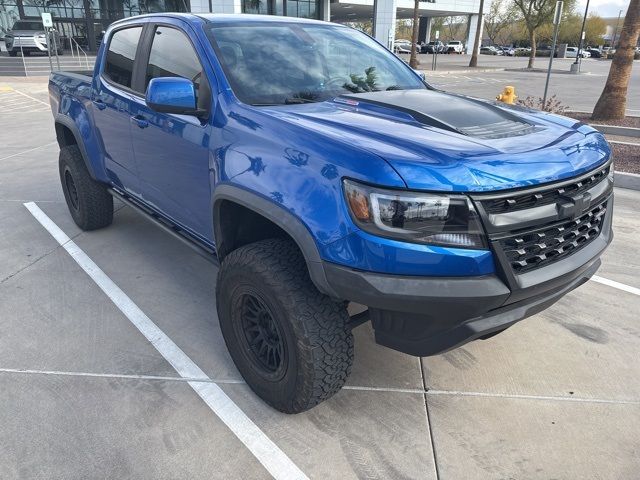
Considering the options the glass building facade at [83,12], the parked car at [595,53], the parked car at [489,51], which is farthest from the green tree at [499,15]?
the glass building facade at [83,12]

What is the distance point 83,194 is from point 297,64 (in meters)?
2.71

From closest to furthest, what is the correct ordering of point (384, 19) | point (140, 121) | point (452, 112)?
point (452, 112) → point (140, 121) → point (384, 19)

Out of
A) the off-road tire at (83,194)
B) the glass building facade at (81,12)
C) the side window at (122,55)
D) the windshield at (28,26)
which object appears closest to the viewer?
the side window at (122,55)

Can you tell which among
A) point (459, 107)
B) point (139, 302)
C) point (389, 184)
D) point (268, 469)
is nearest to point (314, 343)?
point (268, 469)

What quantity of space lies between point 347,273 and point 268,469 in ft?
3.20

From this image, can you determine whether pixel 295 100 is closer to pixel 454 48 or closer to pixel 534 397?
pixel 534 397

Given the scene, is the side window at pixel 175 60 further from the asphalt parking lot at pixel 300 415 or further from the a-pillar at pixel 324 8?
the a-pillar at pixel 324 8

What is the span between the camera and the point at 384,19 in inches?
1435

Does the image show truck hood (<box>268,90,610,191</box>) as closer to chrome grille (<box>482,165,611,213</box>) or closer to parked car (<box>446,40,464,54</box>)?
chrome grille (<box>482,165,611,213</box>)

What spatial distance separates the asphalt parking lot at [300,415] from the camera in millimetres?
2318

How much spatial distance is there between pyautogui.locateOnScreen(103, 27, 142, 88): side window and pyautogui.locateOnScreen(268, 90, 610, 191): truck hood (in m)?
1.78

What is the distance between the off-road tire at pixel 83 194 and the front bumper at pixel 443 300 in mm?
3465

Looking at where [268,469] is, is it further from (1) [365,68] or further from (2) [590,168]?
(1) [365,68]

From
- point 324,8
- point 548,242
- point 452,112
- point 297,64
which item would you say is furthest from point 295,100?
point 324,8
